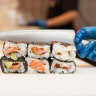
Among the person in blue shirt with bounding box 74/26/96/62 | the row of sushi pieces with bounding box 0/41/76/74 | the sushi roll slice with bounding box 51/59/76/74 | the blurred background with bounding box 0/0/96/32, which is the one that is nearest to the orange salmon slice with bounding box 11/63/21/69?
the row of sushi pieces with bounding box 0/41/76/74

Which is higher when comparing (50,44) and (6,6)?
(6,6)

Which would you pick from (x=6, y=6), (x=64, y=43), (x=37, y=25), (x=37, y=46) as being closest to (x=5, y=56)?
(x=37, y=46)

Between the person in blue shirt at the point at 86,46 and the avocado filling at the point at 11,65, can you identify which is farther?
the person in blue shirt at the point at 86,46

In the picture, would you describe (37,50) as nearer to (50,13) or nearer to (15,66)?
(15,66)

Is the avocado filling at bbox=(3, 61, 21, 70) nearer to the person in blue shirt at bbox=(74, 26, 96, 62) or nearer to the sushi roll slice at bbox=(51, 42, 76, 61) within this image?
the sushi roll slice at bbox=(51, 42, 76, 61)

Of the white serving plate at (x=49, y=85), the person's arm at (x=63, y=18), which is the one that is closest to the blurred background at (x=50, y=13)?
the person's arm at (x=63, y=18)

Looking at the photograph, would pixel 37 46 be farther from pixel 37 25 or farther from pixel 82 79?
pixel 37 25

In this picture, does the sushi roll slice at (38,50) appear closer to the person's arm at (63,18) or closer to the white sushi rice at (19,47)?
the white sushi rice at (19,47)
